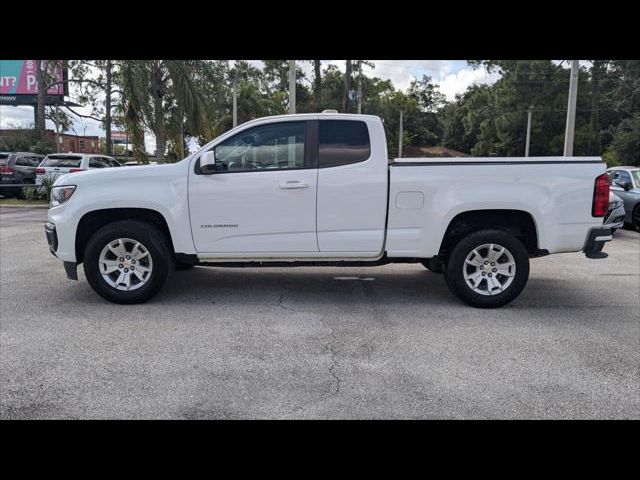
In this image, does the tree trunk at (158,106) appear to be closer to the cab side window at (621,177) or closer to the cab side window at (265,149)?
the cab side window at (265,149)

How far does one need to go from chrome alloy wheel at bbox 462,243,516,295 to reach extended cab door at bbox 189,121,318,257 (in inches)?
67.8

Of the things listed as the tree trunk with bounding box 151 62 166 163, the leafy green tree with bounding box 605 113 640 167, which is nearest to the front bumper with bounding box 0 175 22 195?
the tree trunk with bounding box 151 62 166 163

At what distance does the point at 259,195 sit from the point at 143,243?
54.0 inches

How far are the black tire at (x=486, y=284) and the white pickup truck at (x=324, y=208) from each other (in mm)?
12

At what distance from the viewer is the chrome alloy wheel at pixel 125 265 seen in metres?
5.52

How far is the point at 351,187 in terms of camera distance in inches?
216

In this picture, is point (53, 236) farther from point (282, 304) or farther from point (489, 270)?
point (489, 270)

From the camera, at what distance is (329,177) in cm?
548

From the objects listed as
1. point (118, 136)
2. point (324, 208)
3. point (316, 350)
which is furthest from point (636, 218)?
point (118, 136)

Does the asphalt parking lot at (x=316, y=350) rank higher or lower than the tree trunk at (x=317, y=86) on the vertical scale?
lower

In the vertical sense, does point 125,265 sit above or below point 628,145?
below

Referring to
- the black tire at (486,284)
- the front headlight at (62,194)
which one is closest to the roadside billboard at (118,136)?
the front headlight at (62,194)

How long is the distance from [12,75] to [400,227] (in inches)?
1653
